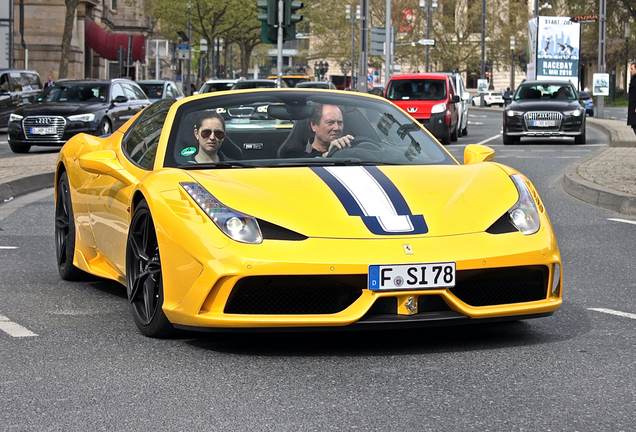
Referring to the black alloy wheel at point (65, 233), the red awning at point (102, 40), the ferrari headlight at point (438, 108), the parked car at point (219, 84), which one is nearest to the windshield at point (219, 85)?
the parked car at point (219, 84)

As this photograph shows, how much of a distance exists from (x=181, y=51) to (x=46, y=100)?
29.6m

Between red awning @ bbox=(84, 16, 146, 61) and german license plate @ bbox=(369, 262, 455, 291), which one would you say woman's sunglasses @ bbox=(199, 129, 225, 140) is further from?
red awning @ bbox=(84, 16, 146, 61)

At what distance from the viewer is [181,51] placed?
51.4 metres

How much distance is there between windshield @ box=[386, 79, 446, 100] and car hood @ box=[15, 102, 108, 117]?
7.68 meters

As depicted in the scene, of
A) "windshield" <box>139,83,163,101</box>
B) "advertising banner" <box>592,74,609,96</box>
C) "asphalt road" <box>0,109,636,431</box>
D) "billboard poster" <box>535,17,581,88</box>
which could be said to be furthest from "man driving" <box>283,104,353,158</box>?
"billboard poster" <box>535,17,581,88</box>

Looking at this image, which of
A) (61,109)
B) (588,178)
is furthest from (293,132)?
(61,109)

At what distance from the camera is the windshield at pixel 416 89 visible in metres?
25.9

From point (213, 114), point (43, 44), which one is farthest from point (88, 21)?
point (213, 114)

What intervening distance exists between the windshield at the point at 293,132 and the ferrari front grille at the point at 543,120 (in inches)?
729

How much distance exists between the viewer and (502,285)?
4.80 m

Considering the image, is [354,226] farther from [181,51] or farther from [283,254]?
[181,51]

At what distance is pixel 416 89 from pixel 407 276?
72.6 feet

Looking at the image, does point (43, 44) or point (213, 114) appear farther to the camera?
point (43, 44)

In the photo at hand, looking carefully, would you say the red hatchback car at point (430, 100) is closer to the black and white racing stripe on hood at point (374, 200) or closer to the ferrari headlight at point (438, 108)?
the ferrari headlight at point (438, 108)
